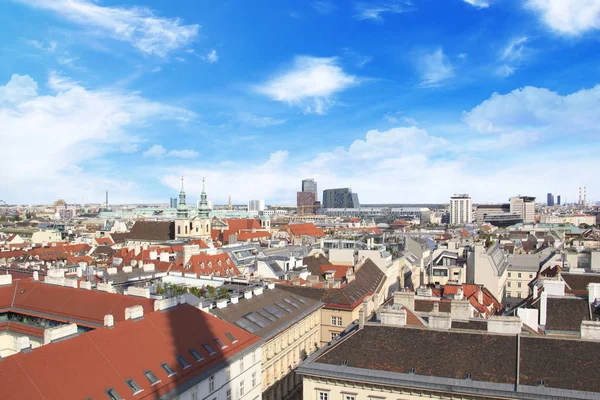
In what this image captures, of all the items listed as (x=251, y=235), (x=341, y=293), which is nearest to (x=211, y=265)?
(x=341, y=293)

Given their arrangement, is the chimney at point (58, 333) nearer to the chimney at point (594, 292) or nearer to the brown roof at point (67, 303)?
the brown roof at point (67, 303)

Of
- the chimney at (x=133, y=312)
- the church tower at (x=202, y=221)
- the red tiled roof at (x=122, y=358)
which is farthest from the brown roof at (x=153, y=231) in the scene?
the chimney at (x=133, y=312)

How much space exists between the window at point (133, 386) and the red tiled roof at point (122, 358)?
0.29 metres

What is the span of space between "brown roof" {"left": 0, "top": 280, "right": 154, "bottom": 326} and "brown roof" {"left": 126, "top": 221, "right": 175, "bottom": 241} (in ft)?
369

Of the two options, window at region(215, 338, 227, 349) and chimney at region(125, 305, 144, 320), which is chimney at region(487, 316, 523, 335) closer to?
window at region(215, 338, 227, 349)

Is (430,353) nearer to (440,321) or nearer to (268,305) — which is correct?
(440,321)

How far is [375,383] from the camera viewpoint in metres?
28.4

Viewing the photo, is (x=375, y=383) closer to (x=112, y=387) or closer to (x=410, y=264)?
(x=112, y=387)

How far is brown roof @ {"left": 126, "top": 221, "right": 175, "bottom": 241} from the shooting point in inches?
6156

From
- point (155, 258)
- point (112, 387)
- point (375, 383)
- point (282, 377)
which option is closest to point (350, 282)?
point (282, 377)

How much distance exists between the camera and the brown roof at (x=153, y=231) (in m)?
156

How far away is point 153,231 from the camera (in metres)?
A: 159

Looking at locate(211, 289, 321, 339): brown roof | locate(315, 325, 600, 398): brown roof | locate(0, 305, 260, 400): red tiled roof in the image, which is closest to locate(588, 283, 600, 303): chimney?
locate(315, 325, 600, 398): brown roof

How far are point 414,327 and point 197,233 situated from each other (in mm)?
125550
